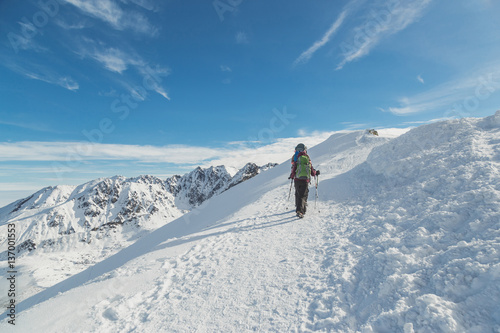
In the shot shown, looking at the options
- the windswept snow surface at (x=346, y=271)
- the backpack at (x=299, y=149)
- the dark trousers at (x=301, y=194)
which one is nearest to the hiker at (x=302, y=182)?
the dark trousers at (x=301, y=194)

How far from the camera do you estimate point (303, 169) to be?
32.9 feet

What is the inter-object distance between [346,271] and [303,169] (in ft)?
17.6

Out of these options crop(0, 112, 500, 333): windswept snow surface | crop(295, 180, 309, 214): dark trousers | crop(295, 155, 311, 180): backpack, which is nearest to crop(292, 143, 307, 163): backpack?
crop(295, 155, 311, 180): backpack

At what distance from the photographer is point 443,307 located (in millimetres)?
3330

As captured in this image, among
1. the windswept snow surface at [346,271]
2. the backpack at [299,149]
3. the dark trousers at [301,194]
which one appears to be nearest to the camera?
the windswept snow surface at [346,271]

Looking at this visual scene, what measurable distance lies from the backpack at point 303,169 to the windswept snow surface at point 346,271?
172cm

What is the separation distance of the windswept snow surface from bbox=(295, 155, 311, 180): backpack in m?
1.72

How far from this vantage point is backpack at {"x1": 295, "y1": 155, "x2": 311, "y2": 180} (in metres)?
9.95

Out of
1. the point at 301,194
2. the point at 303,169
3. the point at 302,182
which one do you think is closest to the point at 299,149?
the point at 303,169

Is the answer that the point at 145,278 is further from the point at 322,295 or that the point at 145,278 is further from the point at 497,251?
the point at 497,251

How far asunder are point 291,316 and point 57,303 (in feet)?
21.5

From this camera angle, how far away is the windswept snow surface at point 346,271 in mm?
3668

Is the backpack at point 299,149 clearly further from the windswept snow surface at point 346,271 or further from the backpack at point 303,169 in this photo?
the windswept snow surface at point 346,271

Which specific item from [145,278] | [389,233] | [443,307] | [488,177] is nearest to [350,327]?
[443,307]
